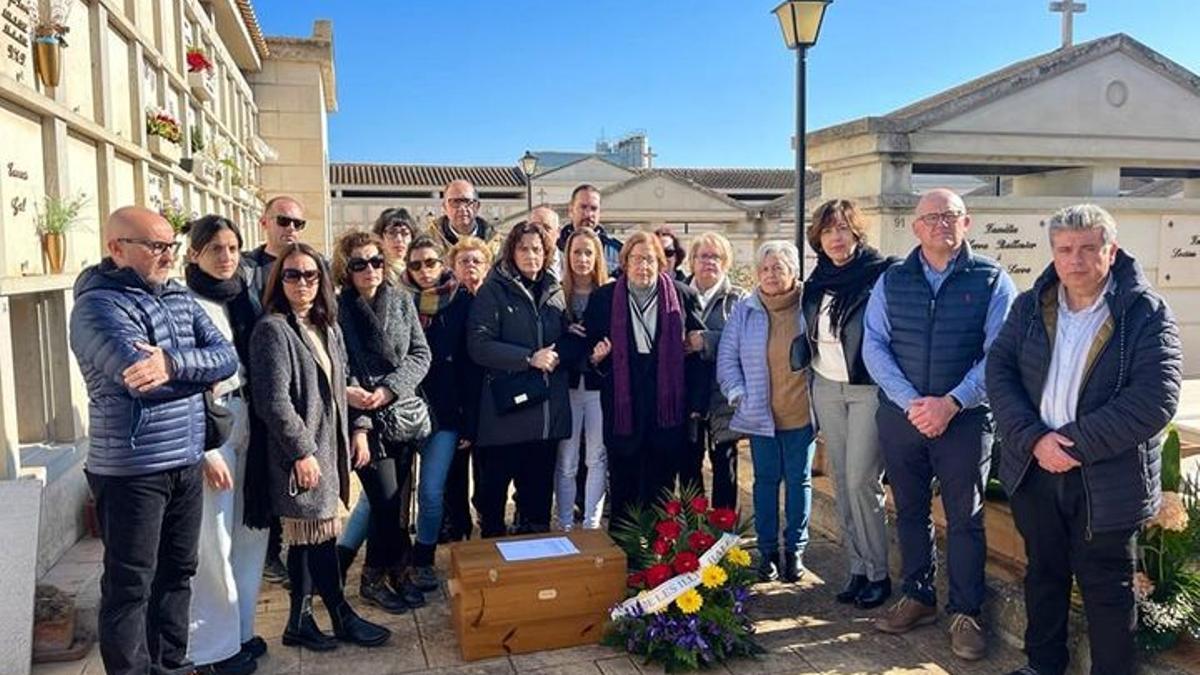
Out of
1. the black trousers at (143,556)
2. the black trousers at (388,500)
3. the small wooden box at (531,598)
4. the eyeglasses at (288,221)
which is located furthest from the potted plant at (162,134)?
the small wooden box at (531,598)

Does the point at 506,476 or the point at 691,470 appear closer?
the point at 506,476

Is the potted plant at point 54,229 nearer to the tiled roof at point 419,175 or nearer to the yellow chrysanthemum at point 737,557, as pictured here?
the yellow chrysanthemum at point 737,557

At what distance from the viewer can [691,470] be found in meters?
4.33

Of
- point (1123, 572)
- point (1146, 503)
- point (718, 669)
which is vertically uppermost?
point (1146, 503)

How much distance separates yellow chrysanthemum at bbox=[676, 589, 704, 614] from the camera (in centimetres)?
316

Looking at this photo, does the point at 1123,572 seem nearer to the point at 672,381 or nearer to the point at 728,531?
the point at 728,531

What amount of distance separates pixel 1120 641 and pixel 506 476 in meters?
2.50

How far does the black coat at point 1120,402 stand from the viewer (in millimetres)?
2562

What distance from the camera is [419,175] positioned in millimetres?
30969

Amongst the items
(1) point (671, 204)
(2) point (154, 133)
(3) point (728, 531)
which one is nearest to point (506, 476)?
(3) point (728, 531)

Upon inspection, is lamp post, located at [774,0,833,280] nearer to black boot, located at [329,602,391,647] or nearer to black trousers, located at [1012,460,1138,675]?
black trousers, located at [1012,460,1138,675]

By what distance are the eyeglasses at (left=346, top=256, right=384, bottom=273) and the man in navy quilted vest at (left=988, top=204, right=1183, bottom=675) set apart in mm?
2346

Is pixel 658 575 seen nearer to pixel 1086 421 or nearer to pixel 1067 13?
pixel 1086 421

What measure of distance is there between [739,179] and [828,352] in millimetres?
32491
